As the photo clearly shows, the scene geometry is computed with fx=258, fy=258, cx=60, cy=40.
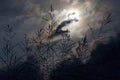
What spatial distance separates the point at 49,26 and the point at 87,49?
13.9 meters

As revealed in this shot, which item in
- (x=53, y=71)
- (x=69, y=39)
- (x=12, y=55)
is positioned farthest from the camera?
(x=53, y=71)

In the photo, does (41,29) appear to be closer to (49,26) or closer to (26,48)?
(49,26)

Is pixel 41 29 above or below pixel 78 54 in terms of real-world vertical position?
above

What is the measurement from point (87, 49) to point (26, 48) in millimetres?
14677

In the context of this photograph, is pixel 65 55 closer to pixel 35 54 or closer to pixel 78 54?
pixel 78 54

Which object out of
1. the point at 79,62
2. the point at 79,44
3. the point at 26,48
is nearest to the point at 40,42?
the point at 26,48

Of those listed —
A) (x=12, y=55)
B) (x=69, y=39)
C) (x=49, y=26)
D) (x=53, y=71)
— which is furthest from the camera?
(x=53, y=71)

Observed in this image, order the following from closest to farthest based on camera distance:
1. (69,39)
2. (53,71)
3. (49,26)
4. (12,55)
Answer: (49,26) → (69,39) → (12,55) → (53,71)

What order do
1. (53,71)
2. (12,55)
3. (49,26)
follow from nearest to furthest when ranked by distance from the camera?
(49,26)
(12,55)
(53,71)

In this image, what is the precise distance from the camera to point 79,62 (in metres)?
67.4

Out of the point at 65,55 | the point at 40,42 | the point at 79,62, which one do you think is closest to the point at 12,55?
the point at 40,42

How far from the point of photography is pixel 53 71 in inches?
2574

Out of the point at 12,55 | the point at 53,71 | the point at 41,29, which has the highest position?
the point at 41,29

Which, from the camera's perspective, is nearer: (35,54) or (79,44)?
(79,44)
